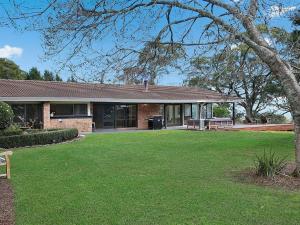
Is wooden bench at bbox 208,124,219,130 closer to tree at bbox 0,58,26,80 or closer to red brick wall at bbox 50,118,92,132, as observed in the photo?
red brick wall at bbox 50,118,92,132

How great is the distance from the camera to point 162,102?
3850 cm

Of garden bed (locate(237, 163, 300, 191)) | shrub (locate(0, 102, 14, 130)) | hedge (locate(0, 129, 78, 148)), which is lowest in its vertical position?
garden bed (locate(237, 163, 300, 191))

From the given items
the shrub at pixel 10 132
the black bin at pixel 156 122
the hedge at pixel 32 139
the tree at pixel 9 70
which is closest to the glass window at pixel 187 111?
the black bin at pixel 156 122

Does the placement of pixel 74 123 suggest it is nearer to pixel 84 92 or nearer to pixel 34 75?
pixel 84 92

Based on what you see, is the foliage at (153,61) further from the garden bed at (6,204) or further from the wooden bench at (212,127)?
the wooden bench at (212,127)

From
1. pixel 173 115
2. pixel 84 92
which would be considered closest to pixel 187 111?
pixel 173 115

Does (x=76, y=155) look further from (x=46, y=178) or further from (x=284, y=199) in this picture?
(x=284, y=199)

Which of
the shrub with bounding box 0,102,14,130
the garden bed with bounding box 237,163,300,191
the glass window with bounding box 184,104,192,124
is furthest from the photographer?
the glass window with bounding box 184,104,192,124

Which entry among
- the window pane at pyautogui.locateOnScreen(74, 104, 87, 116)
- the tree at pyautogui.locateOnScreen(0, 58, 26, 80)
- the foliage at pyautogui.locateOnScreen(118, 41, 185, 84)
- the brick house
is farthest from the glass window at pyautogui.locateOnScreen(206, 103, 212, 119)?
the foliage at pyautogui.locateOnScreen(118, 41, 185, 84)

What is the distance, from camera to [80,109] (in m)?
35.1

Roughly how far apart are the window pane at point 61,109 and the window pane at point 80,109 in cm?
43

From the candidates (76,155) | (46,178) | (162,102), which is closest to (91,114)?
(162,102)

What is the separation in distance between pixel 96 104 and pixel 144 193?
96.2 ft

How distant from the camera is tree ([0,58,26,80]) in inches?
2197
